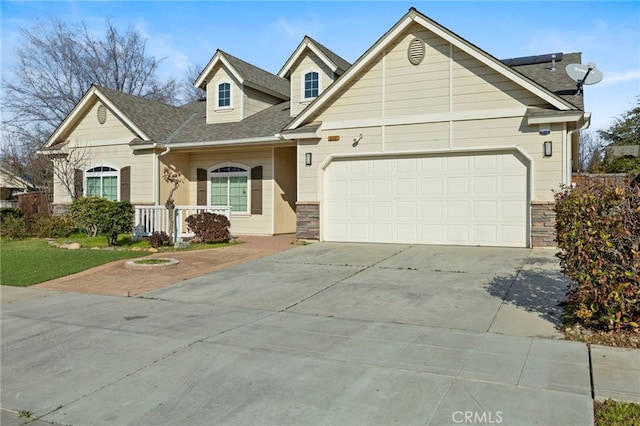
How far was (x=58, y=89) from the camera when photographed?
33156 mm

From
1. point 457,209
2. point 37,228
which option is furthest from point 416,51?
point 37,228

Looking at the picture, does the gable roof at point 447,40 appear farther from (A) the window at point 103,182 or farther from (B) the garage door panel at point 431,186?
(A) the window at point 103,182

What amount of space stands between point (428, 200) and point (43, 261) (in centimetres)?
983

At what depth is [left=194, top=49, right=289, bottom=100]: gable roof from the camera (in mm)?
18141

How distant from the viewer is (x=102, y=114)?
18.4 metres

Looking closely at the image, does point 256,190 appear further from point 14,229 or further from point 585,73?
point 585,73

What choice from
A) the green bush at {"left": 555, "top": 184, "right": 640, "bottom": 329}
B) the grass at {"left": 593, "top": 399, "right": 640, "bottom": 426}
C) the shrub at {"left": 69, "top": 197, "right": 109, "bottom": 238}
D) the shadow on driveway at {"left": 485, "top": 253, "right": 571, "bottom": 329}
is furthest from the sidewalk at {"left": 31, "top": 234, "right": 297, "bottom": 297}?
the grass at {"left": 593, "top": 399, "right": 640, "bottom": 426}

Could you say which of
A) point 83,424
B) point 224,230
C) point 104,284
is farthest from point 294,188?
point 83,424

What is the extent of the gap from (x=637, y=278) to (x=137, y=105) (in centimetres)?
1807

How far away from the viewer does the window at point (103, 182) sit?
18.2 metres

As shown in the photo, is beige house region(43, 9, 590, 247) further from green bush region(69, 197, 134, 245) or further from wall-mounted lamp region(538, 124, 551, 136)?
green bush region(69, 197, 134, 245)

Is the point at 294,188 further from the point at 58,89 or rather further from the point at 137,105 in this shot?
the point at 58,89

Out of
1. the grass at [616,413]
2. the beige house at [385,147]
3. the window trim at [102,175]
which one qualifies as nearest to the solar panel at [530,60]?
the beige house at [385,147]

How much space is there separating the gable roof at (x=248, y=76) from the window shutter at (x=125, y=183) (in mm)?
4354
